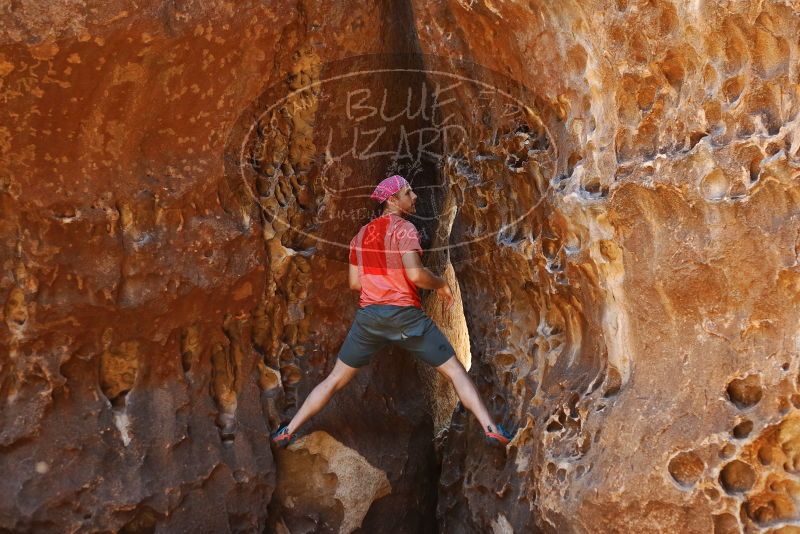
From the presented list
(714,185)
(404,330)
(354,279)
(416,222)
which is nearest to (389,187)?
(354,279)

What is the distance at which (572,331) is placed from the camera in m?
4.18

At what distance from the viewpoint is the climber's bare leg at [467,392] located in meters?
4.05

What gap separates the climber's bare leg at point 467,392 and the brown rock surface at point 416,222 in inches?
10.4

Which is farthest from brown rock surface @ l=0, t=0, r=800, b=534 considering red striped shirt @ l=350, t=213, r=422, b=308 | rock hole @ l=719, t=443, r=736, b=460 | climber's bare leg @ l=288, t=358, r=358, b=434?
red striped shirt @ l=350, t=213, r=422, b=308

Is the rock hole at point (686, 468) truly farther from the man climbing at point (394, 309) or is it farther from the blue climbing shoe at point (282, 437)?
the blue climbing shoe at point (282, 437)

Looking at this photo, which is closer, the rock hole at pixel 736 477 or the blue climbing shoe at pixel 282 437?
the rock hole at pixel 736 477

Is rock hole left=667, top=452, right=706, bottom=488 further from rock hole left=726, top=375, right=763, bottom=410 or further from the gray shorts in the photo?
the gray shorts

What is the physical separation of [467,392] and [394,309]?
45 cm

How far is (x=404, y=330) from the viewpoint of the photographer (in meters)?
4.14

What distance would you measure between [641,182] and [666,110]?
0.87 ft

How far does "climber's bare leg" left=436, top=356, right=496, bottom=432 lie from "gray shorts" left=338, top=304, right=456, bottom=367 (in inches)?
1.4

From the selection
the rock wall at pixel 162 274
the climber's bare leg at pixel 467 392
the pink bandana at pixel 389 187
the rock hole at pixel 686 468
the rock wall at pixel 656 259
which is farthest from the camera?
the pink bandana at pixel 389 187

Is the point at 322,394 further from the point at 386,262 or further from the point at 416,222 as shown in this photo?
the point at 416,222

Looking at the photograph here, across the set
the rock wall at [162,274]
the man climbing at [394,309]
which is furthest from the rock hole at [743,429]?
the rock wall at [162,274]
